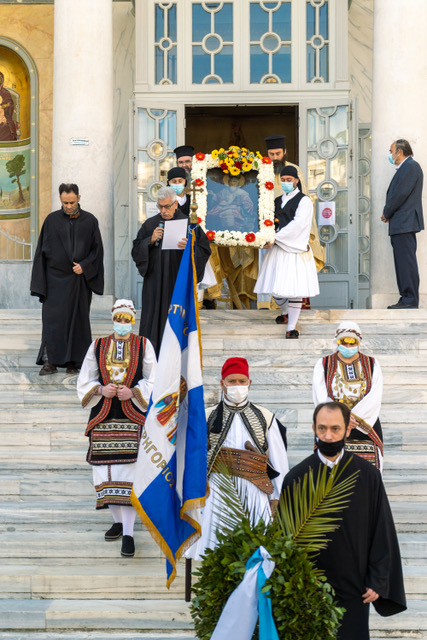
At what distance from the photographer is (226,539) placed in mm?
4695

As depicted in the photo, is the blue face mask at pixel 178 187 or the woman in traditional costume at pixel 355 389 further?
the blue face mask at pixel 178 187

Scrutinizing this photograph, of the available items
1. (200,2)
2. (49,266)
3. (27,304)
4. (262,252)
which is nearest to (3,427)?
(49,266)

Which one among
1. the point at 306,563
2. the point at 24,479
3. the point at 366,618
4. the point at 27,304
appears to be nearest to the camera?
the point at 306,563

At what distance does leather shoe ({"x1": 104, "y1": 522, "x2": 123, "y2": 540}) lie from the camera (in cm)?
764

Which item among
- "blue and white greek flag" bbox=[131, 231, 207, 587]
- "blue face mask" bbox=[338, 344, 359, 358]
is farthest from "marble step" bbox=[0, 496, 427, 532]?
"blue and white greek flag" bbox=[131, 231, 207, 587]

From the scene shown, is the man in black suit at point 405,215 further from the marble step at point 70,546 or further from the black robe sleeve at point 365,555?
the black robe sleeve at point 365,555

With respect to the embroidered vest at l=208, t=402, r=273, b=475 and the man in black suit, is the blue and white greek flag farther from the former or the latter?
the man in black suit

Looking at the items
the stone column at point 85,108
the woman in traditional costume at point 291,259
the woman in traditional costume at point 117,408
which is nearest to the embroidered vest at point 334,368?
the woman in traditional costume at point 117,408

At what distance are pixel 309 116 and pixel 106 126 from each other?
302 cm

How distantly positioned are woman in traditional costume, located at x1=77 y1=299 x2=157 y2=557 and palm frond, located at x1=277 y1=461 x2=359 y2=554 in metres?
2.66

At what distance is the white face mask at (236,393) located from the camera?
21.7ft

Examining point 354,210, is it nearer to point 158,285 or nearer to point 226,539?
point 158,285

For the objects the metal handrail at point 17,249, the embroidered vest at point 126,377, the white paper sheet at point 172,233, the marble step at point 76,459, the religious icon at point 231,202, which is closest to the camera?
the embroidered vest at point 126,377

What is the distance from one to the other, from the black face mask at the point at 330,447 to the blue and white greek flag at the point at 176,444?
2.86 feet
